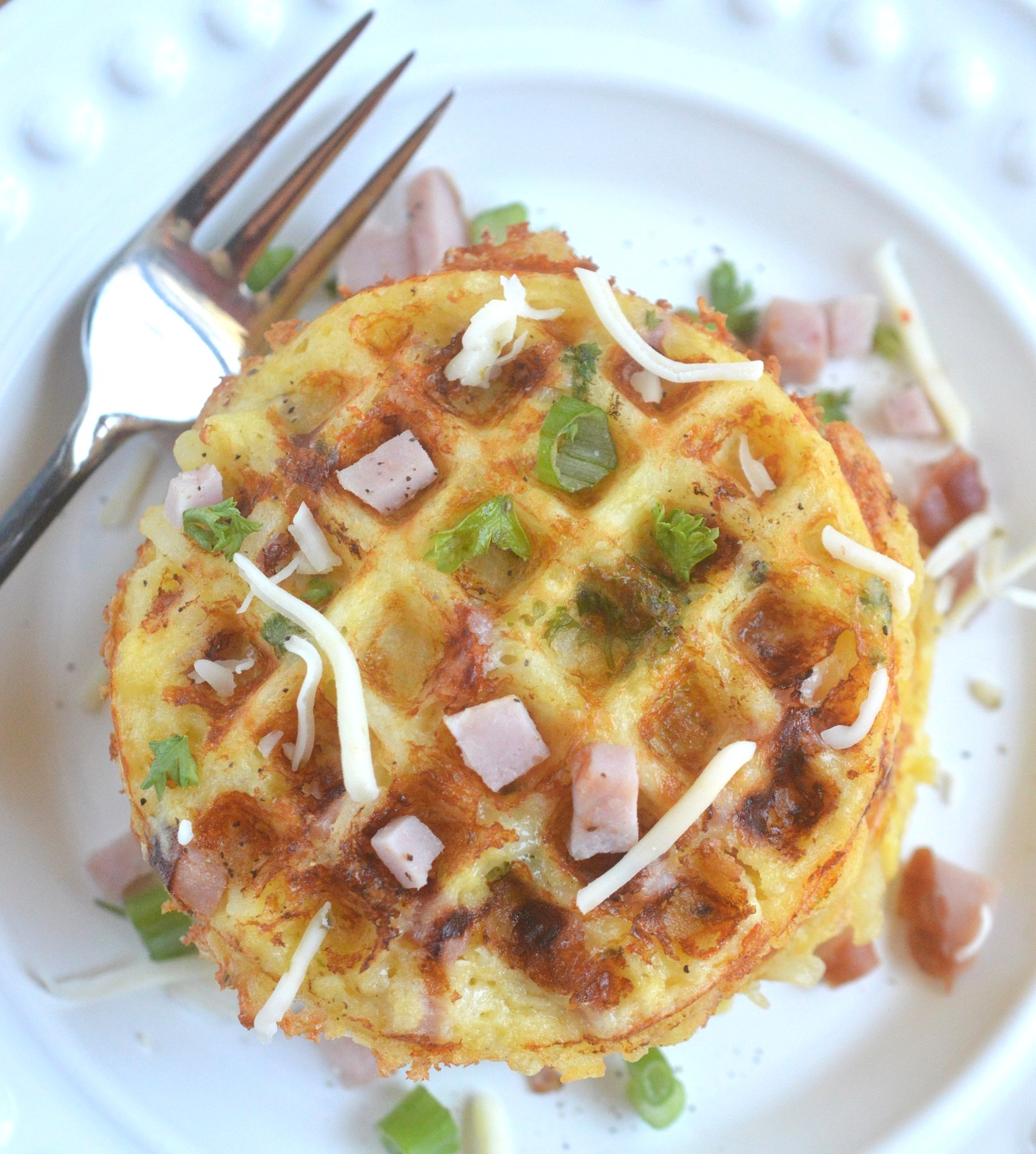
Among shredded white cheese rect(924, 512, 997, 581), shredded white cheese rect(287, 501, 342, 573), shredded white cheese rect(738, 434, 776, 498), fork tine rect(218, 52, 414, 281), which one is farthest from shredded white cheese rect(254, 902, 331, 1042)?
shredded white cheese rect(924, 512, 997, 581)

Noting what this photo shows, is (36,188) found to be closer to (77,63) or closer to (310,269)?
(77,63)

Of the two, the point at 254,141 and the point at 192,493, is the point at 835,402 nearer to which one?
the point at 254,141

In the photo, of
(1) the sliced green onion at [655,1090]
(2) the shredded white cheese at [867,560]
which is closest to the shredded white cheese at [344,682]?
(2) the shredded white cheese at [867,560]

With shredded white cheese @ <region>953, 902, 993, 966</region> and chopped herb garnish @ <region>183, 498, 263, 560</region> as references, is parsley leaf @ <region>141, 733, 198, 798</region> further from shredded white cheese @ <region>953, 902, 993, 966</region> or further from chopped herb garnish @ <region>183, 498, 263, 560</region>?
shredded white cheese @ <region>953, 902, 993, 966</region>

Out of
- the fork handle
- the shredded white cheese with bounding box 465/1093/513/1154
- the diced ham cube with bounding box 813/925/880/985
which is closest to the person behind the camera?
the fork handle

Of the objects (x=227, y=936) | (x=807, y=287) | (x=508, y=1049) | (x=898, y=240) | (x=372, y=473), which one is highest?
(x=898, y=240)

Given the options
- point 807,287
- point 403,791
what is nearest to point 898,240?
point 807,287

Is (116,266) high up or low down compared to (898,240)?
down

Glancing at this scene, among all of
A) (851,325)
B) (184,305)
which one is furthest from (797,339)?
(184,305)
